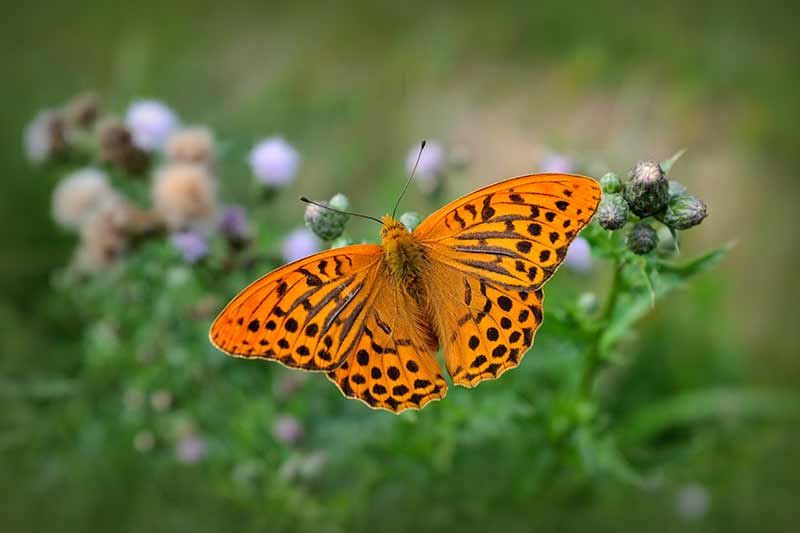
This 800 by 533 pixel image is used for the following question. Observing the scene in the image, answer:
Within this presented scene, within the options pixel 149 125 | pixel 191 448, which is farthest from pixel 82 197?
pixel 191 448

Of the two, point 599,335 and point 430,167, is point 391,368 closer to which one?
point 599,335

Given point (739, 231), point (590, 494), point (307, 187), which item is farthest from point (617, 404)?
point (307, 187)

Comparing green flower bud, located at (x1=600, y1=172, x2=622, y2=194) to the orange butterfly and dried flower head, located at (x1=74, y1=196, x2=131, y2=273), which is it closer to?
the orange butterfly

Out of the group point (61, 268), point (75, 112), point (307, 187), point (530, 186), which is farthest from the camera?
point (307, 187)

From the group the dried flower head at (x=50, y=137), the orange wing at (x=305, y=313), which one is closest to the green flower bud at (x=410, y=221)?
the orange wing at (x=305, y=313)

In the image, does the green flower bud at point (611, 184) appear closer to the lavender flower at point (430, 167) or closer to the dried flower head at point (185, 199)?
the lavender flower at point (430, 167)

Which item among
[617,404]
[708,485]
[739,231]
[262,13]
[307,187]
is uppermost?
[262,13]

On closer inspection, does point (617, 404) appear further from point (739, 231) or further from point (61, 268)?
point (61, 268)
